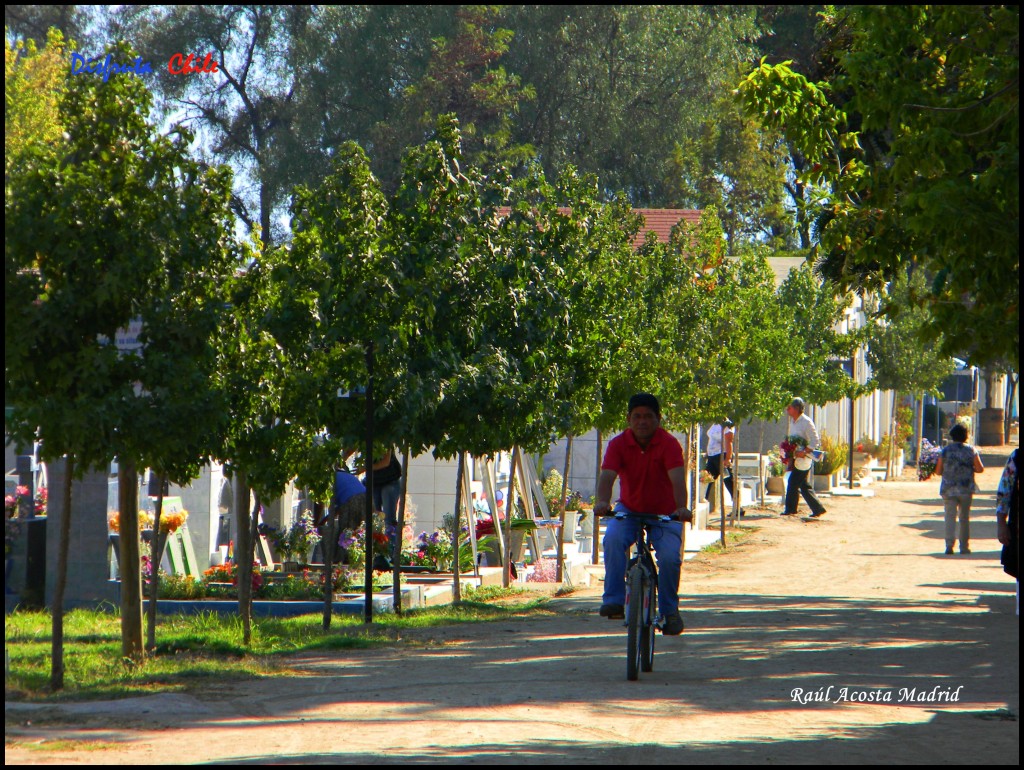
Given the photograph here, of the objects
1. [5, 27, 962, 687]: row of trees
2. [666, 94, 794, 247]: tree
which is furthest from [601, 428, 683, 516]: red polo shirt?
[666, 94, 794, 247]: tree

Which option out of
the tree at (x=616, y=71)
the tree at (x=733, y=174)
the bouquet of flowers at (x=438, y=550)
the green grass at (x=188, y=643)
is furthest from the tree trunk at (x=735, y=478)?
the tree at (x=733, y=174)

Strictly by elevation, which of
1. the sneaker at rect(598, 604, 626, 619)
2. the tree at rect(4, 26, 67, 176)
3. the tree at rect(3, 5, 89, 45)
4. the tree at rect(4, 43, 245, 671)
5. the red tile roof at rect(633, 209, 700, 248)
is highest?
the tree at rect(3, 5, 89, 45)

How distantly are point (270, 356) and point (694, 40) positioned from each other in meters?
34.9

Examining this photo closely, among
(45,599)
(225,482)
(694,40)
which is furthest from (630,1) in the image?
(45,599)

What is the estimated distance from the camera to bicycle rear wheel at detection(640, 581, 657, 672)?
8.93m

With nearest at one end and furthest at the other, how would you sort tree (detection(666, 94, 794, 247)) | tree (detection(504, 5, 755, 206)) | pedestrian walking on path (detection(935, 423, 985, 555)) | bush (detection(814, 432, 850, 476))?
pedestrian walking on path (detection(935, 423, 985, 555)) → bush (detection(814, 432, 850, 476)) → tree (detection(504, 5, 755, 206)) → tree (detection(666, 94, 794, 247))

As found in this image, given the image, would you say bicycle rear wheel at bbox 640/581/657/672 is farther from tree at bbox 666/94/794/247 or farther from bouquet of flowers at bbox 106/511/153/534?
tree at bbox 666/94/794/247

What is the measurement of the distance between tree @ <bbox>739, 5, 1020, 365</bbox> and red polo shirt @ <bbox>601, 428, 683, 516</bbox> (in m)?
1.86

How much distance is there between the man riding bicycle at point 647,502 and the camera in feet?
29.8

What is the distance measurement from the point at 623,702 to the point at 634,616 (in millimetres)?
704

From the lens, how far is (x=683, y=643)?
1099 centimetres

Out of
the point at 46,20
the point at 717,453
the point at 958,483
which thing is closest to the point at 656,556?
the point at 958,483

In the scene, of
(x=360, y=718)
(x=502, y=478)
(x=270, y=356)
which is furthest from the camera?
(x=502, y=478)

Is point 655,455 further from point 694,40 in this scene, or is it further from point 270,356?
point 694,40
